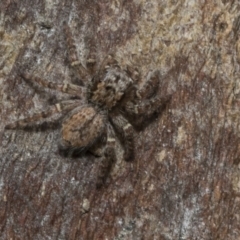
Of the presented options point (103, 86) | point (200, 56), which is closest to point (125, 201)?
point (103, 86)

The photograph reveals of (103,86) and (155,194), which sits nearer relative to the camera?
(155,194)

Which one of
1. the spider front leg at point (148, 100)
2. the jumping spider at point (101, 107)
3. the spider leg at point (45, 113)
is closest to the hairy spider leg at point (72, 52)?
the jumping spider at point (101, 107)

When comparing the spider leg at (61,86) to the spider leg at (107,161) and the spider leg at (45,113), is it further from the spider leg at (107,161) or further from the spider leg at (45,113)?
the spider leg at (107,161)

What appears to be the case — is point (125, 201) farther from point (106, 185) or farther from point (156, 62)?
point (156, 62)

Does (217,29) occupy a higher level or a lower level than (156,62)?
higher

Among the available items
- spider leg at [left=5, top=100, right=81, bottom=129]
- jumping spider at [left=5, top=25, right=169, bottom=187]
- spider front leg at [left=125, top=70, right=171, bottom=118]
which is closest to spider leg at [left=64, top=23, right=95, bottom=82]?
jumping spider at [left=5, top=25, right=169, bottom=187]

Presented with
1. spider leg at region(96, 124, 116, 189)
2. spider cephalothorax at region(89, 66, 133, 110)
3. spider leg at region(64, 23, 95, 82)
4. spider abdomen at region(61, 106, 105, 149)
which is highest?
spider leg at region(64, 23, 95, 82)

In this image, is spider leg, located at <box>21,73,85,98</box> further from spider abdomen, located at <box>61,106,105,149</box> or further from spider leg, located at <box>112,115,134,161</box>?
spider leg, located at <box>112,115,134,161</box>

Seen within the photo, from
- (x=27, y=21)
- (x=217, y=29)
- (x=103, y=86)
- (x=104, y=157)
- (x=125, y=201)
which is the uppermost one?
(x=217, y=29)
